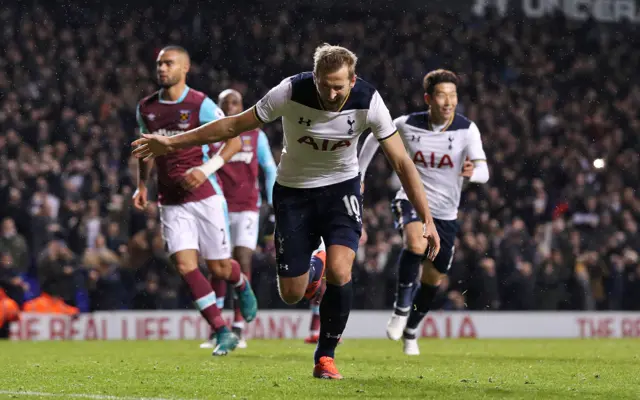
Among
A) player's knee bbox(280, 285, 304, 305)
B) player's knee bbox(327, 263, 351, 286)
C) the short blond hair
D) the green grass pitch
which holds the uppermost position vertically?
the short blond hair

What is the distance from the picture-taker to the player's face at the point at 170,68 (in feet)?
33.4

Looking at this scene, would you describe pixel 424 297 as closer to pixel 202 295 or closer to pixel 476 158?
pixel 476 158

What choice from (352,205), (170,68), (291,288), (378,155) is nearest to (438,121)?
(170,68)

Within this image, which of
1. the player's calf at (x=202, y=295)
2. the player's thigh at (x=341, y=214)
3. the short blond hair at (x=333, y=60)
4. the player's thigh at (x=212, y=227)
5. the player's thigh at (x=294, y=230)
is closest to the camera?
the short blond hair at (x=333, y=60)

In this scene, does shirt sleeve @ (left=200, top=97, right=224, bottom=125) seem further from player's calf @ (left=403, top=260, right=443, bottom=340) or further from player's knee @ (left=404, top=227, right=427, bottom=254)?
player's calf @ (left=403, top=260, right=443, bottom=340)

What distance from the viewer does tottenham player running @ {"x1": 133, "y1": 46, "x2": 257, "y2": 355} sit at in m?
10.1

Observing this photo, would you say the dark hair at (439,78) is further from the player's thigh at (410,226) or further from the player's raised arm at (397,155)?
the player's raised arm at (397,155)

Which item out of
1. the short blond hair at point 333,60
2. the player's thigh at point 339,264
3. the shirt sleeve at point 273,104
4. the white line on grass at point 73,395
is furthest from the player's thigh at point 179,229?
the white line on grass at point 73,395

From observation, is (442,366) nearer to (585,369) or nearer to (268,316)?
(585,369)

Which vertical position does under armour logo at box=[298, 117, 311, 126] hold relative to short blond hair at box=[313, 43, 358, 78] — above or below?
below

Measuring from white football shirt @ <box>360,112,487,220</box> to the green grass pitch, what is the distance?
160cm

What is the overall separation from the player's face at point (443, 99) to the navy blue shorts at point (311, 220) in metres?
3.32

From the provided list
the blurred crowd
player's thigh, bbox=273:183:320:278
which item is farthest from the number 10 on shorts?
the blurred crowd

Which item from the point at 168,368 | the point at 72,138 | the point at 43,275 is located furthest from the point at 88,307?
the point at 168,368
